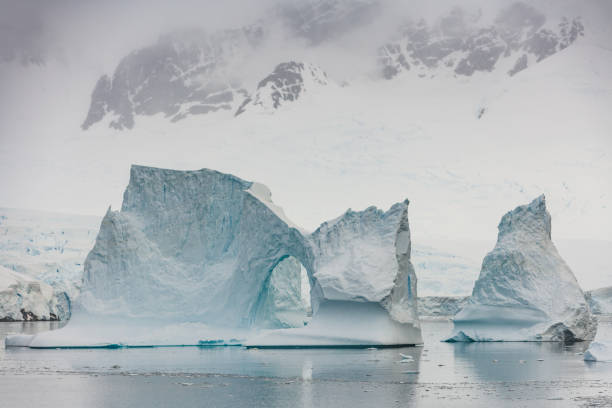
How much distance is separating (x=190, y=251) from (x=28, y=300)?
103ft

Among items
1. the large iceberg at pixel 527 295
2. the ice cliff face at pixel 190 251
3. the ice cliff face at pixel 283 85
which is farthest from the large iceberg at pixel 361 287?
the ice cliff face at pixel 283 85

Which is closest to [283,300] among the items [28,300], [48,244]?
[28,300]

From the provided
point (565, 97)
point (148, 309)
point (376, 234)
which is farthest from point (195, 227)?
point (565, 97)

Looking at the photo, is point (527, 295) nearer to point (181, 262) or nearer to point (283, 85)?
point (181, 262)

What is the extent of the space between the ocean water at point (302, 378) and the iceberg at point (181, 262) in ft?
4.75

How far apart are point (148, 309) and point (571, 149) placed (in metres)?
66.8

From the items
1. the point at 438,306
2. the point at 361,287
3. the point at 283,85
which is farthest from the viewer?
the point at 283,85

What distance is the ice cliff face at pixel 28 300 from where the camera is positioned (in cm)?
5612

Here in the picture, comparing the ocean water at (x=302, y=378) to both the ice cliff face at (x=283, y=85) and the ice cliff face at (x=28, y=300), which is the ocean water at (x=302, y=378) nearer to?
the ice cliff face at (x=28, y=300)

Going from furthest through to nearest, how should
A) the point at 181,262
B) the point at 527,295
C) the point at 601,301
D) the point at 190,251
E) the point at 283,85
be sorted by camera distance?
1. the point at 283,85
2. the point at 601,301
3. the point at 527,295
4. the point at 190,251
5. the point at 181,262

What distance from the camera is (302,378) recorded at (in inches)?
711

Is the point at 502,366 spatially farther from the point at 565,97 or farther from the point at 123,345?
the point at 565,97

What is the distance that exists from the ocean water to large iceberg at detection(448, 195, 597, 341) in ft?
10.9

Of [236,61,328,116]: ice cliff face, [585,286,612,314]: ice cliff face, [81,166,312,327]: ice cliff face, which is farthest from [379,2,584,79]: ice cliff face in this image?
[81,166,312,327]: ice cliff face
